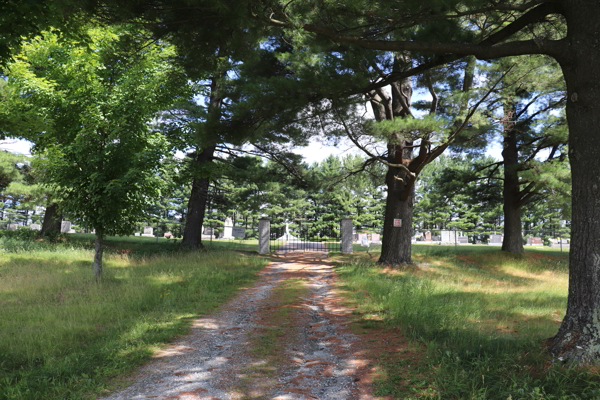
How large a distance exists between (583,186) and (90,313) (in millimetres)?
7051

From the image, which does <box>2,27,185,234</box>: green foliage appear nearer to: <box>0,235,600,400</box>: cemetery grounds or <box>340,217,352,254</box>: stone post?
<box>0,235,600,400</box>: cemetery grounds

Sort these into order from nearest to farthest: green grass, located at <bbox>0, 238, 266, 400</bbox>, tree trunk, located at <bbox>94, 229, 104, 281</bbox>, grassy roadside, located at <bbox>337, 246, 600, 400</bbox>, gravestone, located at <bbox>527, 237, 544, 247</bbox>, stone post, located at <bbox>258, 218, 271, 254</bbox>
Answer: grassy roadside, located at <bbox>337, 246, 600, 400</bbox> < green grass, located at <bbox>0, 238, 266, 400</bbox> < tree trunk, located at <bbox>94, 229, 104, 281</bbox> < stone post, located at <bbox>258, 218, 271, 254</bbox> < gravestone, located at <bbox>527, 237, 544, 247</bbox>

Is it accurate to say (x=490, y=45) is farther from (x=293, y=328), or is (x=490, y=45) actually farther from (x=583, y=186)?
(x=293, y=328)

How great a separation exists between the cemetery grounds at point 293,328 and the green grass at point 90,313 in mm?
22

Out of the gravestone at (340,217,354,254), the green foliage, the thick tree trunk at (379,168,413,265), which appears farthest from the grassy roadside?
the gravestone at (340,217,354,254)

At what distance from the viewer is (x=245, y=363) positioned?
13.6 ft

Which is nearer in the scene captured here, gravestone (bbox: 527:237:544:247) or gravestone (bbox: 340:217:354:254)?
gravestone (bbox: 340:217:354:254)

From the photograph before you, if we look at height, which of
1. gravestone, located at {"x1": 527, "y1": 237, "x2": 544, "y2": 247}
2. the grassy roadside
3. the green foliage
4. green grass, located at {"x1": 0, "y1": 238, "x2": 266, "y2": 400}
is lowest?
green grass, located at {"x1": 0, "y1": 238, "x2": 266, "y2": 400}

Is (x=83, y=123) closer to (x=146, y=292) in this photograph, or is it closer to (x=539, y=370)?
(x=146, y=292)

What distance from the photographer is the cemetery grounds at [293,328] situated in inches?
136

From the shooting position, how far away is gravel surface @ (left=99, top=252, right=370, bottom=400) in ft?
11.2

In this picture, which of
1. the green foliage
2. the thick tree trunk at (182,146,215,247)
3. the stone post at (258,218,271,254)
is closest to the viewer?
the green foliage

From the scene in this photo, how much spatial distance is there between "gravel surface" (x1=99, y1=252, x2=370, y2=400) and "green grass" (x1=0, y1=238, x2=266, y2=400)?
361 millimetres

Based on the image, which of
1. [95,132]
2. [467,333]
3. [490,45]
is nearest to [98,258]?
[95,132]
